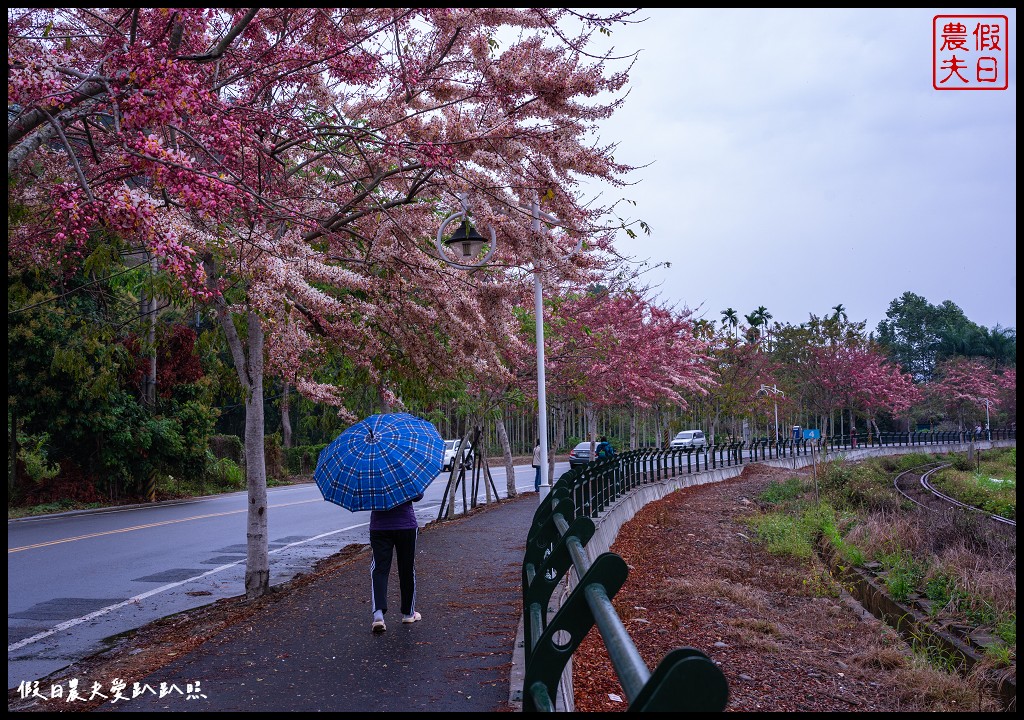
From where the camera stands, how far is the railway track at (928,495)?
20928 mm

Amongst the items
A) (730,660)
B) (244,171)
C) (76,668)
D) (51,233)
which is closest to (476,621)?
(730,660)

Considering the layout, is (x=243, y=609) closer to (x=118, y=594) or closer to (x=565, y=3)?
(x=118, y=594)

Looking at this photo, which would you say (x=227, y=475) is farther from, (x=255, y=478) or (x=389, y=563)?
(x=389, y=563)

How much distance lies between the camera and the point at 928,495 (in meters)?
30.8

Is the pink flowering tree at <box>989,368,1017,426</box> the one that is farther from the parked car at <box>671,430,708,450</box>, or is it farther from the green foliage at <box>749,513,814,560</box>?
the green foliage at <box>749,513,814,560</box>

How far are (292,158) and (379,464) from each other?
5.54 metres

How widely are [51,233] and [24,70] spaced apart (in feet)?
11.1

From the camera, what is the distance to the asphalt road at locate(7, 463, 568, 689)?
9609 mm

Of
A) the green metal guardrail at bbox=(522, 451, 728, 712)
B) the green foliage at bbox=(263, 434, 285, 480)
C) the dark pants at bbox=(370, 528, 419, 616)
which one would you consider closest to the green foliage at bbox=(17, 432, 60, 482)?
the green foliage at bbox=(263, 434, 285, 480)

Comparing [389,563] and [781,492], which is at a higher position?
[389,563]

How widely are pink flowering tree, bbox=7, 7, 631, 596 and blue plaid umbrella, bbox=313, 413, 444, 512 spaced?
1558 millimetres

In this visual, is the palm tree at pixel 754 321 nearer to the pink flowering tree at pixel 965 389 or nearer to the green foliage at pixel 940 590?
the pink flowering tree at pixel 965 389

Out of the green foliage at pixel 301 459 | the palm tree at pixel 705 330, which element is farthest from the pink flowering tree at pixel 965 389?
the green foliage at pixel 301 459

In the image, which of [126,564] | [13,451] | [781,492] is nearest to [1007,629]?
[126,564]
